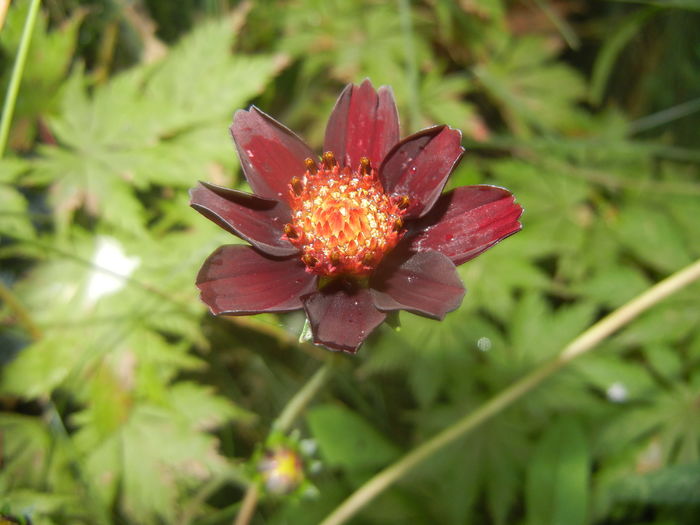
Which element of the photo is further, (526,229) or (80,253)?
(526,229)

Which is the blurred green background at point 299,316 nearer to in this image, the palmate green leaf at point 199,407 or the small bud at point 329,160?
the palmate green leaf at point 199,407

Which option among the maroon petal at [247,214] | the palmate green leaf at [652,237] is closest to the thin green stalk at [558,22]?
the palmate green leaf at [652,237]

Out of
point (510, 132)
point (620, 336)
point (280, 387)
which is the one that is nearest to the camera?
point (620, 336)

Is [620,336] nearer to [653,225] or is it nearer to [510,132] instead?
[653,225]

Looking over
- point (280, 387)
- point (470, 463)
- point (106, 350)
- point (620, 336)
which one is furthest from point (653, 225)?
point (106, 350)

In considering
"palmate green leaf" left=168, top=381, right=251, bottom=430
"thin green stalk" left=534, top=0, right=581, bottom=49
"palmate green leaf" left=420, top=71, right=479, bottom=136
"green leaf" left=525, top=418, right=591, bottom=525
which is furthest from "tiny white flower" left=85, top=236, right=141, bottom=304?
"thin green stalk" left=534, top=0, right=581, bottom=49

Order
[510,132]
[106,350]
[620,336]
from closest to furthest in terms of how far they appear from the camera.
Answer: [106,350] → [620,336] → [510,132]

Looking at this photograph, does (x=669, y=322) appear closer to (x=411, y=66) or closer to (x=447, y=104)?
(x=447, y=104)

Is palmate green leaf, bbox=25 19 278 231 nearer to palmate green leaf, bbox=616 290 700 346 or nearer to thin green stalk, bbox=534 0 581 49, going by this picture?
thin green stalk, bbox=534 0 581 49

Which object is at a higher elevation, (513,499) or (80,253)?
(80,253)
